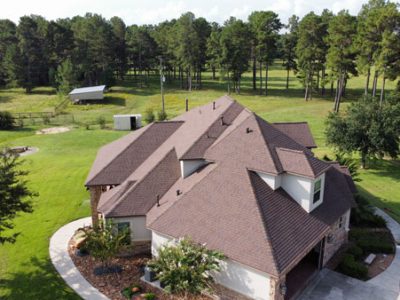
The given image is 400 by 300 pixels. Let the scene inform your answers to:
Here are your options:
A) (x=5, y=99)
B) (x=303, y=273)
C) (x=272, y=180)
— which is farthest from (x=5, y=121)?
(x=303, y=273)

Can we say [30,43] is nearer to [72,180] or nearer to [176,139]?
[72,180]

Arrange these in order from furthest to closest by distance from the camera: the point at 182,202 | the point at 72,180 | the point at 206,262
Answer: the point at 72,180, the point at 182,202, the point at 206,262

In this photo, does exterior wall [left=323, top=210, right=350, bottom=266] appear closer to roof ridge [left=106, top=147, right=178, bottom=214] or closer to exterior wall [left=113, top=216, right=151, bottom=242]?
exterior wall [left=113, top=216, right=151, bottom=242]

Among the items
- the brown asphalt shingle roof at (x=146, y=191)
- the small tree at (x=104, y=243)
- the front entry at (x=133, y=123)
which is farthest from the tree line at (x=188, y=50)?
the small tree at (x=104, y=243)

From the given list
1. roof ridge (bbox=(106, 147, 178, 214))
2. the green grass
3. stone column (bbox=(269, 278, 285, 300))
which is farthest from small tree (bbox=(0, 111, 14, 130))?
stone column (bbox=(269, 278, 285, 300))

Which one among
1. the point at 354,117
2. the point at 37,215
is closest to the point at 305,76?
the point at 354,117

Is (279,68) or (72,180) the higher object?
(279,68)
